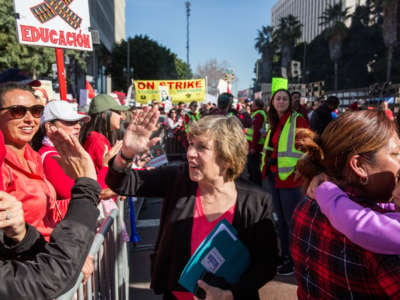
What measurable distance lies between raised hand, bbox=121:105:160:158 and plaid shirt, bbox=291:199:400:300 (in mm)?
820

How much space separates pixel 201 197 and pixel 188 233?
22 centimetres

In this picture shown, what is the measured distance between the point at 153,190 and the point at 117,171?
0.90 feet

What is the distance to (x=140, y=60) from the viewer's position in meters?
49.7

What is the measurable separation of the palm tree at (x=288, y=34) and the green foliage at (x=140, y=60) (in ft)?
52.0

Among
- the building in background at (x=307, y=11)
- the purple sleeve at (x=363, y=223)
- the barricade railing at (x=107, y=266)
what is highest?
the building in background at (x=307, y=11)

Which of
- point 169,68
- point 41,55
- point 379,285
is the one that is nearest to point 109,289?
point 379,285

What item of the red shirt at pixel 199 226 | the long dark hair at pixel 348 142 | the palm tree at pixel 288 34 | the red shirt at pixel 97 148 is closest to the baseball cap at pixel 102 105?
the red shirt at pixel 97 148

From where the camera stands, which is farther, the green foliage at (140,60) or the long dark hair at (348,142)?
the green foliage at (140,60)

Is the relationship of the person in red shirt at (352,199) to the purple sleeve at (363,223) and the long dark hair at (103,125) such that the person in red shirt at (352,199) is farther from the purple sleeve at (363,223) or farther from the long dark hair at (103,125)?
the long dark hair at (103,125)

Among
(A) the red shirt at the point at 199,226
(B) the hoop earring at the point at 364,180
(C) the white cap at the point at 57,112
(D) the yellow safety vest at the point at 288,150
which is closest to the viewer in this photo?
(B) the hoop earring at the point at 364,180

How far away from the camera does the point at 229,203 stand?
80.0 inches

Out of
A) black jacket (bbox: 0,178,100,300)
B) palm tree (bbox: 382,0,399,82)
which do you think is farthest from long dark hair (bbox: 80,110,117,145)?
palm tree (bbox: 382,0,399,82)

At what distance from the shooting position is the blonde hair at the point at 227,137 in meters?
2.01

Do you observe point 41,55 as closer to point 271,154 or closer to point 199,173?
point 271,154
